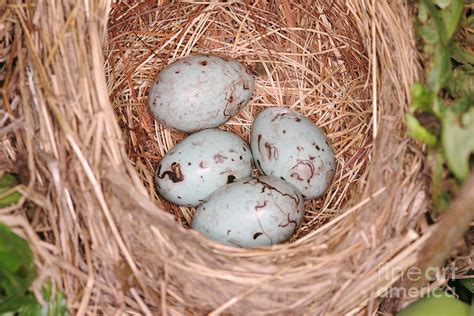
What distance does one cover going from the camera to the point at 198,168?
1480 mm

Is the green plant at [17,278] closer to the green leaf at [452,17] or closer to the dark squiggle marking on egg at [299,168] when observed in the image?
the dark squiggle marking on egg at [299,168]

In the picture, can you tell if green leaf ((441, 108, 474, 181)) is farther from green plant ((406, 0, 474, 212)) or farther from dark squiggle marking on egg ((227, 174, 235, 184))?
dark squiggle marking on egg ((227, 174, 235, 184))

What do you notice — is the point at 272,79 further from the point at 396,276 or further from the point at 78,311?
the point at 78,311

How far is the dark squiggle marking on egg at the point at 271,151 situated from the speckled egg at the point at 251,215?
0.09 m

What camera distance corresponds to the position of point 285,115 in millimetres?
1555

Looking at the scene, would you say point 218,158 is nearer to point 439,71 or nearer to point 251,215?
point 251,215

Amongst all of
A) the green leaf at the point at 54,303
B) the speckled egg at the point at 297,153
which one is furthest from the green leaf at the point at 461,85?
the green leaf at the point at 54,303

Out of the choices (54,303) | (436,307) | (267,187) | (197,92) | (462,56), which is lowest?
(54,303)

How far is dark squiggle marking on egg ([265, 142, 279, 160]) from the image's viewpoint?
4.96 feet

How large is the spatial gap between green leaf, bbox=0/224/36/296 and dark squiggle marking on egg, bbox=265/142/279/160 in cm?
58

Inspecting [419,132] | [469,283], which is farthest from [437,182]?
[469,283]

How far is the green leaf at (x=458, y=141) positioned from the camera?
1067 mm

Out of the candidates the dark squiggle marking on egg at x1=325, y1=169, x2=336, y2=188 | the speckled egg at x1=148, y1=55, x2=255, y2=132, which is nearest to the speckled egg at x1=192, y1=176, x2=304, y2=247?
the dark squiggle marking on egg at x1=325, y1=169, x2=336, y2=188

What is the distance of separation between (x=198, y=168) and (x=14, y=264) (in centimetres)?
48
